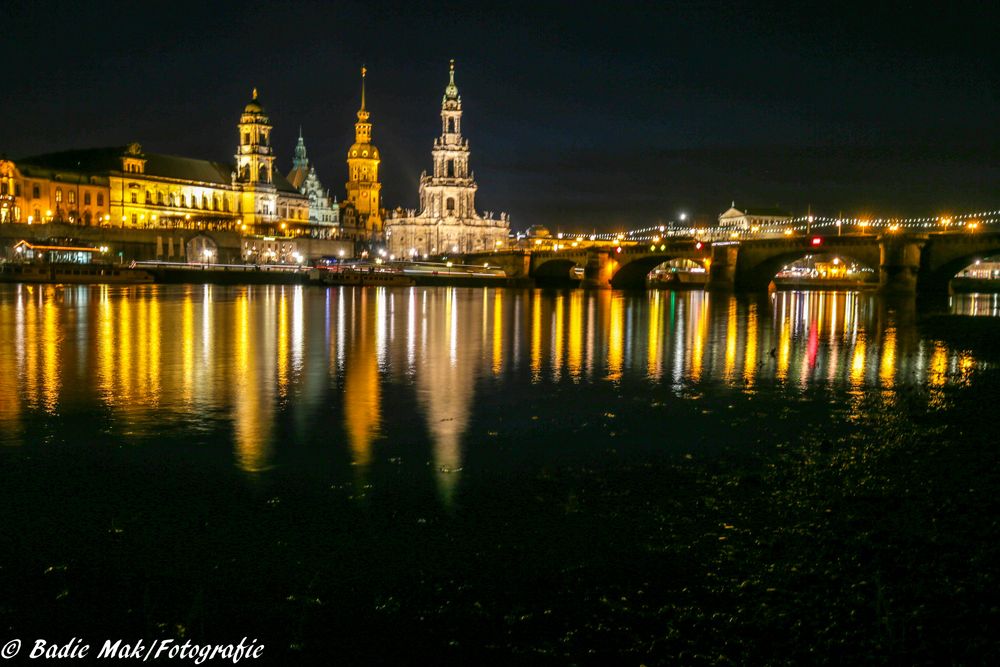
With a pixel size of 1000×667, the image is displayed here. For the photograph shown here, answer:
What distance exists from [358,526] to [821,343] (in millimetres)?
23683

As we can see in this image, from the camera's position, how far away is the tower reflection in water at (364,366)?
12.7m

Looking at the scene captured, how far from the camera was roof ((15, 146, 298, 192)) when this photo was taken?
456ft

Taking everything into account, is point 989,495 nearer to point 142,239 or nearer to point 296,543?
point 296,543

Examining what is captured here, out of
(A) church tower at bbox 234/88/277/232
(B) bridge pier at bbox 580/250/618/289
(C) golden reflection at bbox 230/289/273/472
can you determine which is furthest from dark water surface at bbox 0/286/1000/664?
(A) church tower at bbox 234/88/277/232

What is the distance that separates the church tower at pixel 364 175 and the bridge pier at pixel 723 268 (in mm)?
114909

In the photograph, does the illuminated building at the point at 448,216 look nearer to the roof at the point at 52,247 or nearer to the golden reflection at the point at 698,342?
the roof at the point at 52,247

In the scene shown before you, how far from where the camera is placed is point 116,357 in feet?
68.0

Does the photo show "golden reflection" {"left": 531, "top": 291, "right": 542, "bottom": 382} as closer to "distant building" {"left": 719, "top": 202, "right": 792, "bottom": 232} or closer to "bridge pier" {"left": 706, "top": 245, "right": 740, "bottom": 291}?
"bridge pier" {"left": 706, "top": 245, "right": 740, "bottom": 291}

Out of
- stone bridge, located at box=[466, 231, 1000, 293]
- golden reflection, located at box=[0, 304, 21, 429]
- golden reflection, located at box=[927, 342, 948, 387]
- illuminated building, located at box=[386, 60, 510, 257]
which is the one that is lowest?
golden reflection, located at box=[0, 304, 21, 429]

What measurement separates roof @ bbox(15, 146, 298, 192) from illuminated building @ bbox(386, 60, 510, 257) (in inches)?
1157

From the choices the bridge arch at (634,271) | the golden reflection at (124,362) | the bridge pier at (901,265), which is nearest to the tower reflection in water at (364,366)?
the golden reflection at (124,362)

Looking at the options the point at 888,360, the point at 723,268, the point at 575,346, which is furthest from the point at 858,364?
the point at 723,268

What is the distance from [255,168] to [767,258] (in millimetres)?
107785

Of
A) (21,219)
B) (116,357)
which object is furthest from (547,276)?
(116,357)
